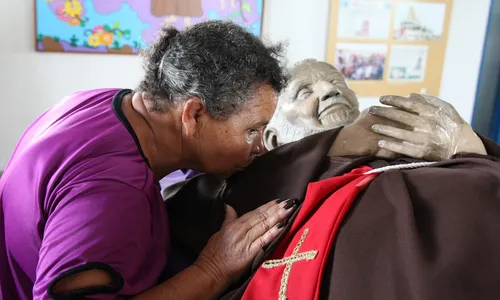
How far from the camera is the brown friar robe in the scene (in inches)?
29.9

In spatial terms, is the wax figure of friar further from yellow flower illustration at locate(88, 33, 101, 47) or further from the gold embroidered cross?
yellow flower illustration at locate(88, 33, 101, 47)

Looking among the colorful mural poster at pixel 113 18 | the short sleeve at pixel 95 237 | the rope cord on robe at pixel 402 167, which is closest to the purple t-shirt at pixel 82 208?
the short sleeve at pixel 95 237

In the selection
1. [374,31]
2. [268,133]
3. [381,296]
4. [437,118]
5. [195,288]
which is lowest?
[195,288]

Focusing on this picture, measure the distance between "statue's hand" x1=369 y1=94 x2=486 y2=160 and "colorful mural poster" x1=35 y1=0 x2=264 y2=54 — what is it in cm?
163

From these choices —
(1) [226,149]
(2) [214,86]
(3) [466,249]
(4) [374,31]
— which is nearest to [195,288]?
(1) [226,149]

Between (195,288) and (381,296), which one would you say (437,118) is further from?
(195,288)

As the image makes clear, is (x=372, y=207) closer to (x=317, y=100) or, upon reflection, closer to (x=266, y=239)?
(x=266, y=239)

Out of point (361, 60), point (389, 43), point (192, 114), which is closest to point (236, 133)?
point (192, 114)

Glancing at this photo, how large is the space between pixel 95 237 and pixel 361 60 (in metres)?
2.62

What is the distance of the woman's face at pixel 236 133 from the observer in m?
1.03

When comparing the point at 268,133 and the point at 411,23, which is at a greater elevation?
the point at 411,23

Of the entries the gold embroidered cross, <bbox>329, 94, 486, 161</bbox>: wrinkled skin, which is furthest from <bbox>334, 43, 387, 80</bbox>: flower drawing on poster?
the gold embroidered cross

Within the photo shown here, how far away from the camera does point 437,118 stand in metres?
1.15

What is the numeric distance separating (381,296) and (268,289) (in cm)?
22
